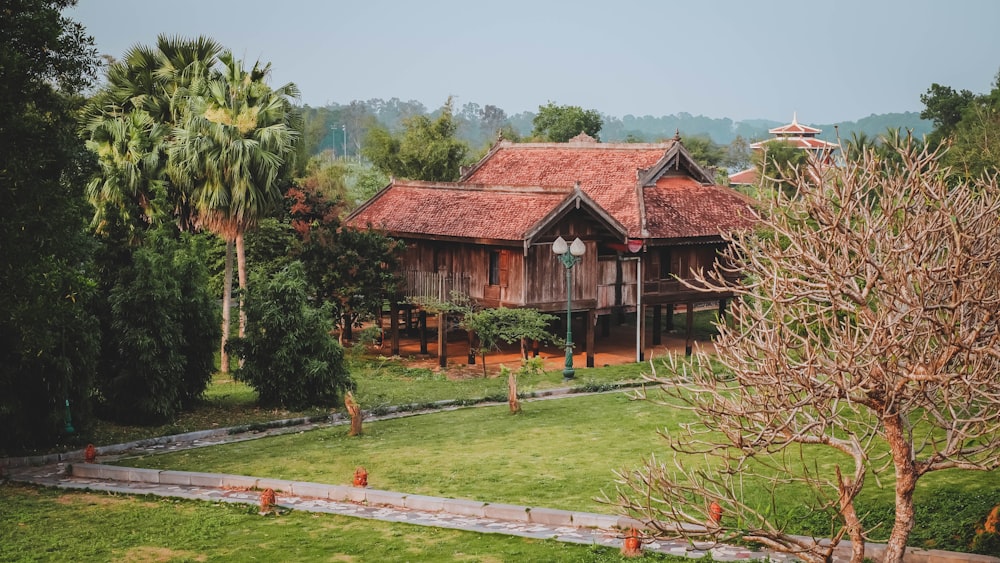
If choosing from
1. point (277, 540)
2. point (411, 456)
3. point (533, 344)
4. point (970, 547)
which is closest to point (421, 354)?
point (533, 344)

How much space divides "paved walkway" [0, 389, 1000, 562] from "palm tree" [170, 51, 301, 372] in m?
11.3

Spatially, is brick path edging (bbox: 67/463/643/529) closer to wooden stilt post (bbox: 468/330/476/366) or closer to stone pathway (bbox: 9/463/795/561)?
stone pathway (bbox: 9/463/795/561)

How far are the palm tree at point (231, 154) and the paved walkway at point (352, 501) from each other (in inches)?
444

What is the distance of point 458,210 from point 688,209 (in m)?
8.11

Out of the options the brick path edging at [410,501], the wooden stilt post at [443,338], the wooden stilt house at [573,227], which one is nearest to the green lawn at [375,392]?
the wooden stilt post at [443,338]

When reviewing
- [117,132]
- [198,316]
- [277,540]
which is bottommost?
[277,540]

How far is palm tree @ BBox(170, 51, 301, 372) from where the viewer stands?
101 feet

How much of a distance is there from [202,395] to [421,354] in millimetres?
11920

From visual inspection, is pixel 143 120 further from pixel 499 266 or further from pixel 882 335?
pixel 882 335

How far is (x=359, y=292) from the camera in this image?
33.9 metres

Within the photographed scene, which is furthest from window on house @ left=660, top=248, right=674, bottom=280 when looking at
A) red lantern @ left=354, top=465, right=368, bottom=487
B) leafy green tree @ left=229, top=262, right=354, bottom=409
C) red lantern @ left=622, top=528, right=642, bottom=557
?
red lantern @ left=622, top=528, right=642, bottom=557

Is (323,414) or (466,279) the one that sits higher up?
(466,279)

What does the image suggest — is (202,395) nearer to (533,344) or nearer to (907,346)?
(533,344)

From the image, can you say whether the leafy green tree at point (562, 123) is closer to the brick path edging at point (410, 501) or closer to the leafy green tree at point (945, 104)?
the leafy green tree at point (945, 104)
